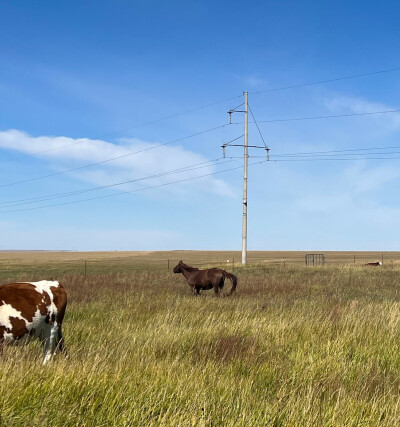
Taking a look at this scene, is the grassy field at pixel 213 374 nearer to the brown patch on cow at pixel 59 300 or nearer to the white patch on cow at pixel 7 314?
the white patch on cow at pixel 7 314

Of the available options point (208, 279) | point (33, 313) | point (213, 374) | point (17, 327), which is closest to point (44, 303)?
point (33, 313)

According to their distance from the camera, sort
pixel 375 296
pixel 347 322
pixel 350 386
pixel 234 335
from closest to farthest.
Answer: pixel 350 386 < pixel 234 335 < pixel 347 322 < pixel 375 296

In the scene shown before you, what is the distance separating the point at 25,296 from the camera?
738cm

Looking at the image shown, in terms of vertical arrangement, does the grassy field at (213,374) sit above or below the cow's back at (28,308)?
below

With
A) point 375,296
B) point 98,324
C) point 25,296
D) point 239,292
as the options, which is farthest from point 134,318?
point 375,296

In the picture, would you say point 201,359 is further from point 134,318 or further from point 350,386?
point 134,318

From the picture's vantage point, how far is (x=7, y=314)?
7.04m

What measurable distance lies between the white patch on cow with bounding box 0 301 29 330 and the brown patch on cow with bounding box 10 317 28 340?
0.05 m

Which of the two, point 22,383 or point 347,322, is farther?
point 347,322

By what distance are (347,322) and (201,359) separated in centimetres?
437

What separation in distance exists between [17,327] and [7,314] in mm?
265

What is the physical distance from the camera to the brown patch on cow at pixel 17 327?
23.1ft

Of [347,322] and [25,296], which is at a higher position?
[25,296]

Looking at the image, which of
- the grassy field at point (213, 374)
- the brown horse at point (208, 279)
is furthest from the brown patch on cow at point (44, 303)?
the brown horse at point (208, 279)
